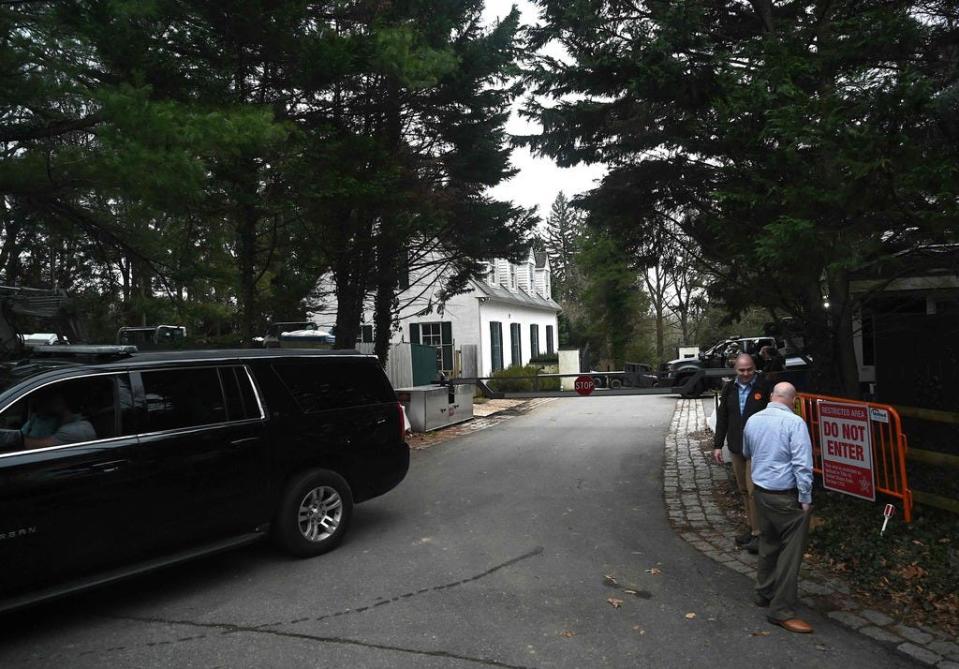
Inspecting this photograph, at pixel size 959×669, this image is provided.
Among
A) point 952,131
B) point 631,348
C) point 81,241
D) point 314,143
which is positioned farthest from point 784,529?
point 631,348

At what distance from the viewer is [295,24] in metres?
10.2

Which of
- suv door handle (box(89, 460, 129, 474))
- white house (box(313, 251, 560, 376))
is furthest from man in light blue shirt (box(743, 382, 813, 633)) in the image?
white house (box(313, 251, 560, 376))

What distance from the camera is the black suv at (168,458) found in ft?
14.6

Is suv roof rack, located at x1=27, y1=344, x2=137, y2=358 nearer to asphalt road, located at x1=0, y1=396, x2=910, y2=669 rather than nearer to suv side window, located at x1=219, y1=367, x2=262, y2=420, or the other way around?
suv side window, located at x1=219, y1=367, x2=262, y2=420

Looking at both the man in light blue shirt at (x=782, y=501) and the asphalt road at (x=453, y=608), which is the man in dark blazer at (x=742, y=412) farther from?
the man in light blue shirt at (x=782, y=501)

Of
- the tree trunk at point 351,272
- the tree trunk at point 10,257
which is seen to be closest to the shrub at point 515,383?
the tree trunk at point 351,272

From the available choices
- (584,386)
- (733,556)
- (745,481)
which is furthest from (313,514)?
(584,386)

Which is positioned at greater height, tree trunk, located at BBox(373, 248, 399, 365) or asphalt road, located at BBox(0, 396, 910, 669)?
tree trunk, located at BBox(373, 248, 399, 365)

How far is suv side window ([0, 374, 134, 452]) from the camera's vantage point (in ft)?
15.2

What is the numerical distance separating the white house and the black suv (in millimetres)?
17595

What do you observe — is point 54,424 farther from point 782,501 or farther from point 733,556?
point 733,556

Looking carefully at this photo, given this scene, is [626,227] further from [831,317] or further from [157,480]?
[157,480]

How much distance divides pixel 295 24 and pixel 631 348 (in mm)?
28718

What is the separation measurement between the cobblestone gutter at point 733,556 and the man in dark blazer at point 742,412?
0.32m
